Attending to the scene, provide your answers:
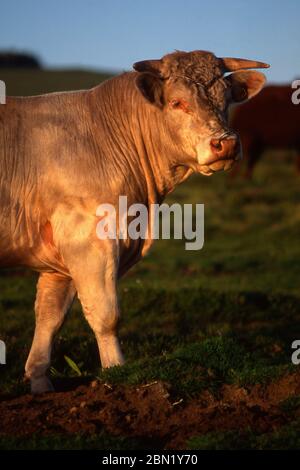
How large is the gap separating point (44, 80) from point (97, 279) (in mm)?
48488

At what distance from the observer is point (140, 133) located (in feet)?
24.2

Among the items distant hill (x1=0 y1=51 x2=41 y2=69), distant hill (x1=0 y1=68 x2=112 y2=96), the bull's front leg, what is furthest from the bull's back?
distant hill (x1=0 y1=51 x2=41 y2=69)

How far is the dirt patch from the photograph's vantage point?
19.1 ft

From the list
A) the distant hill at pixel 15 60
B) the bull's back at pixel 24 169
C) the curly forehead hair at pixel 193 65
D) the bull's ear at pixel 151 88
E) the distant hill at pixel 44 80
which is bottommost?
the bull's back at pixel 24 169

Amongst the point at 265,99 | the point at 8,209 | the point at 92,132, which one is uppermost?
the point at 265,99

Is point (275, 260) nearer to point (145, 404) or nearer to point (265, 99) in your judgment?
point (145, 404)

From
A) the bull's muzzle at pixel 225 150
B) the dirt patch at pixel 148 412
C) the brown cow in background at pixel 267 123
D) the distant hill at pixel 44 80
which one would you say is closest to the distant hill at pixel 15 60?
the distant hill at pixel 44 80

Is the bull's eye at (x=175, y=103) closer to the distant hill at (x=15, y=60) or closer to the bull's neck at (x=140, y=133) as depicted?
the bull's neck at (x=140, y=133)

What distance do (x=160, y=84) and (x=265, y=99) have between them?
72.7 ft

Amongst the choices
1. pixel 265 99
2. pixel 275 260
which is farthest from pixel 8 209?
pixel 265 99

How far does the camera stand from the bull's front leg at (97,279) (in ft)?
22.1

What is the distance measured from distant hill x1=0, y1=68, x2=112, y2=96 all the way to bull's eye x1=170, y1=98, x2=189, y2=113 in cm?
3752

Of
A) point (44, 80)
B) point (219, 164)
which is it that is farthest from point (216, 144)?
point (44, 80)

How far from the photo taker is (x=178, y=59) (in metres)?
7.17
